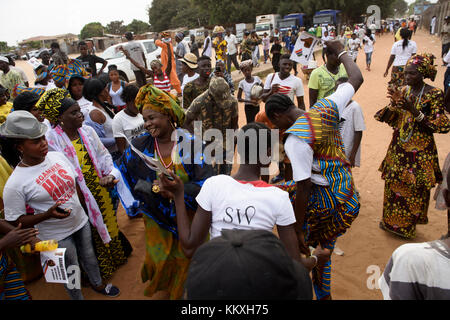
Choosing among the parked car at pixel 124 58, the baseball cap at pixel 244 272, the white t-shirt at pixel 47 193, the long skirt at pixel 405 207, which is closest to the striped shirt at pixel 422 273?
the baseball cap at pixel 244 272

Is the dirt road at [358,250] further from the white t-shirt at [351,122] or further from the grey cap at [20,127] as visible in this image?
the grey cap at [20,127]

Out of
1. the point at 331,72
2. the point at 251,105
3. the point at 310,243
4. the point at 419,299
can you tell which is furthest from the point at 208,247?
the point at 251,105

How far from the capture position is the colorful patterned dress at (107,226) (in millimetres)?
3193

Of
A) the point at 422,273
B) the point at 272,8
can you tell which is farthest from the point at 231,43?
the point at 272,8

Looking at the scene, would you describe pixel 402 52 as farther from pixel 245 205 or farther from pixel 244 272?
pixel 244 272

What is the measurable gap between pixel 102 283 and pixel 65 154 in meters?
1.45

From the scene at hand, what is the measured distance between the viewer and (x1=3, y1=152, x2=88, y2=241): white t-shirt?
2416 mm

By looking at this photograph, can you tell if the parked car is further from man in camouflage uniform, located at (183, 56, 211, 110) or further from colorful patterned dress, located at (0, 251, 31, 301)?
colorful patterned dress, located at (0, 251, 31, 301)

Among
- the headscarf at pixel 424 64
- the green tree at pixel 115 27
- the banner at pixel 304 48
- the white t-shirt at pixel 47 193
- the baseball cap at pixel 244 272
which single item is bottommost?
the white t-shirt at pixel 47 193

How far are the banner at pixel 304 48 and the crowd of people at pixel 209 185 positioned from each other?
0.29 meters

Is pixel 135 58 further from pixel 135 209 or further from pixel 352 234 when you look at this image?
pixel 352 234

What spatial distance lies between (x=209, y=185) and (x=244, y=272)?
973mm

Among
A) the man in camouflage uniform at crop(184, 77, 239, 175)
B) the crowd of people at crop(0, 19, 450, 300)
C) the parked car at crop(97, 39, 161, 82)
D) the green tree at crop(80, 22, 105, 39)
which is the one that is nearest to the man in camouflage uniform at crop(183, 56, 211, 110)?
the man in camouflage uniform at crop(184, 77, 239, 175)

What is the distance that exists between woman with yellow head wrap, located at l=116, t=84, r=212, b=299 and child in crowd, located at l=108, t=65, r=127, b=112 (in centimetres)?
320
